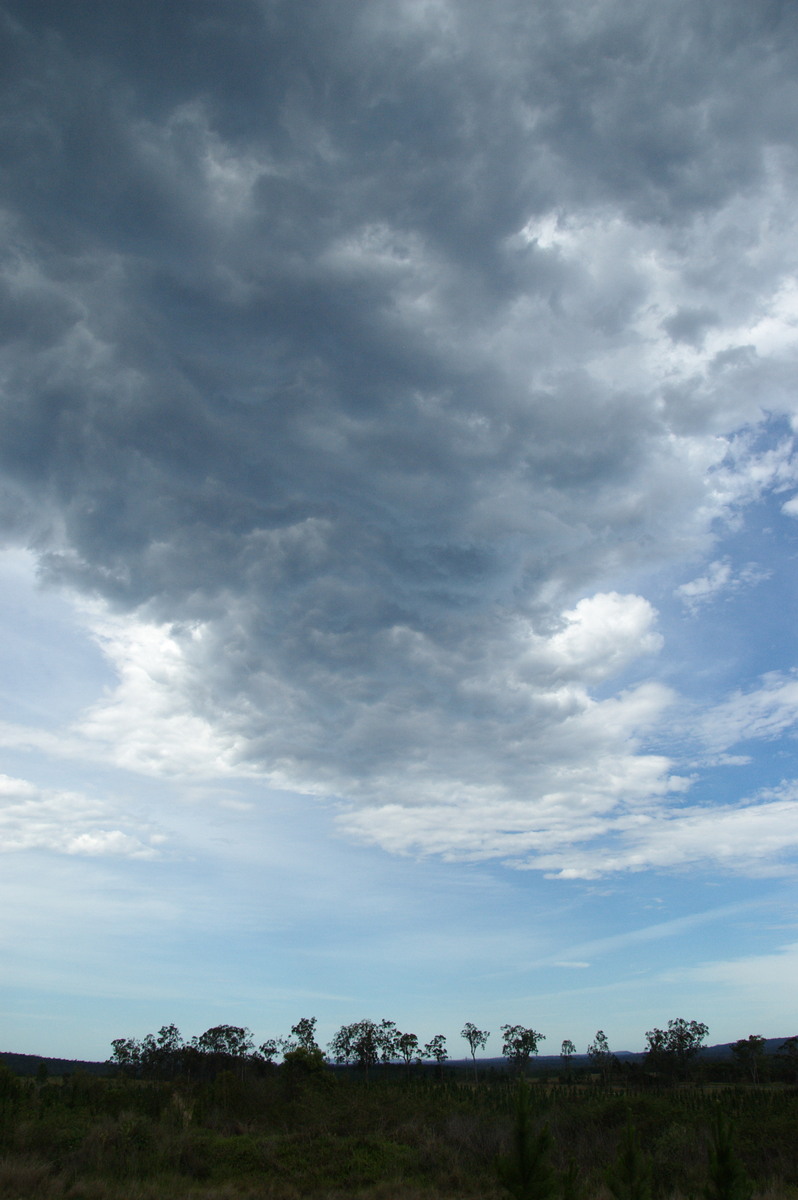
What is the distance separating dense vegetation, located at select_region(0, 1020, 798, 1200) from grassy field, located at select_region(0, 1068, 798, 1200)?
0.10 m

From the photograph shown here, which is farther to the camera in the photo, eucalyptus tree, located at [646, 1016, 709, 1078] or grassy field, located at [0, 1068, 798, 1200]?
eucalyptus tree, located at [646, 1016, 709, 1078]

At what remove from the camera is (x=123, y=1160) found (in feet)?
104

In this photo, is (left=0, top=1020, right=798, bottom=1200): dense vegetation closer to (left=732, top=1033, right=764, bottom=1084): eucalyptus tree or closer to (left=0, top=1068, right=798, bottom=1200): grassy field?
(left=0, top=1068, right=798, bottom=1200): grassy field

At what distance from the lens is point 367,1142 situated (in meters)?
36.4

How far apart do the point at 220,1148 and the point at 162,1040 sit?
94.1 meters

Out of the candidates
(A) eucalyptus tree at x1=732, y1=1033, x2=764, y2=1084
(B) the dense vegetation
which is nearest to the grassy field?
(B) the dense vegetation

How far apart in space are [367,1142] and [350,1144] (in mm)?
1003

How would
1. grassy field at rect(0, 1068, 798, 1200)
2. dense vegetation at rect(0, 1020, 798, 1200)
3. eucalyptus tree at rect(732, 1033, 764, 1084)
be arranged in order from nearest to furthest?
dense vegetation at rect(0, 1020, 798, 1200) < grassy field at rect(0, 1068, 798, 1200) < eucalyptus tree at rect(732, 1033, 764, 1084)

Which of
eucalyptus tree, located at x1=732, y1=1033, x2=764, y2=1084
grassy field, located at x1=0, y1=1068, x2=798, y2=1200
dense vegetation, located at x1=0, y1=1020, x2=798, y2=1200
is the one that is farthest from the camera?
eucalyptus tree, located at x1=732, y1=1033, x2=764, y2=1084

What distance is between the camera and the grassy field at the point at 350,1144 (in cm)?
2679

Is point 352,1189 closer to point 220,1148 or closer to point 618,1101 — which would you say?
point 220,1148

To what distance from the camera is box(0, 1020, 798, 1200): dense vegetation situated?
22562mm

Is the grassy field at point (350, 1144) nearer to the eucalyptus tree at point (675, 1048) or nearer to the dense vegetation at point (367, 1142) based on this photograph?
the dense vegetation at point (367, 1142)

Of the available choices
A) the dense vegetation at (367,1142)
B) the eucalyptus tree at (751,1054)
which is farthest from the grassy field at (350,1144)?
the eucalyptus tree at (751,1054)
